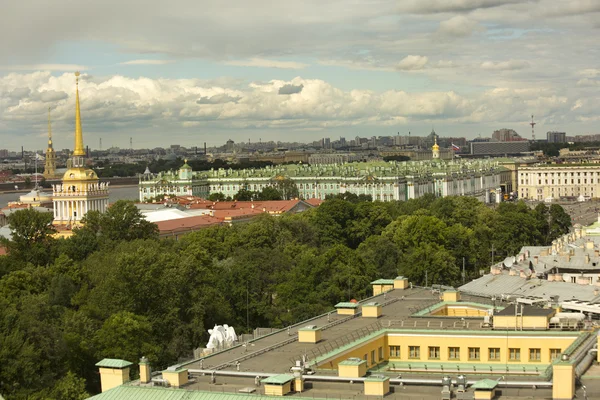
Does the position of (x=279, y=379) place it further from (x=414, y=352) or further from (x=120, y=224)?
(x=120, y=224)

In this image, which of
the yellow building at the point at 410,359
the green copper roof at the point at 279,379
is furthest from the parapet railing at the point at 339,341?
the green copper roof at the point at 279,379

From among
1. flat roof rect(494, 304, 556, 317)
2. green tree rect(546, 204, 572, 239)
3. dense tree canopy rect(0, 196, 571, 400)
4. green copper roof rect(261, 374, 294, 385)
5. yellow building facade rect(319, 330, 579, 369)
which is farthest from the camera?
green tree rect(546, 204, 572, 239)

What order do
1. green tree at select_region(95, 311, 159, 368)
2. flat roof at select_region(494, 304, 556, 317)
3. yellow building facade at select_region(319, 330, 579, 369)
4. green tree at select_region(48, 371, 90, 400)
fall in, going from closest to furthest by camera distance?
yellow building facade at select_region(319, 330, 579, 369)
flat roof at select_region(494, 304, 556, 317)
green tree at select_region(48, 371, 90, 400)
green tree at select_region(95, 311, 159, 368)

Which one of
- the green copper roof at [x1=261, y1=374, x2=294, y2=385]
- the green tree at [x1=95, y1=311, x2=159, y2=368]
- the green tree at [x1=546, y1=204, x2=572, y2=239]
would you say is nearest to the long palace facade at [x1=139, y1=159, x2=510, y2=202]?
the green tree at [x1=546, y1=204, x2=572, y2=239]

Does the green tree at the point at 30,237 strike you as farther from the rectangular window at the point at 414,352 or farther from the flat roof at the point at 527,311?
the flat roof at the point at 527,311

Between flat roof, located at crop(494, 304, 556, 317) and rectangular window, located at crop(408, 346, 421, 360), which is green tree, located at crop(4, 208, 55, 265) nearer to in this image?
rectangular window, located at crop(408, 346, 421, 360)

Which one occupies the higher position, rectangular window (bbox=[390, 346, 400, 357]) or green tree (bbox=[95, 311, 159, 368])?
rectangular window (bbox=[390, 346, 400, 357])

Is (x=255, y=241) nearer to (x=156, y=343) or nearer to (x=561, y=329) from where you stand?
(x=156, y=343)
